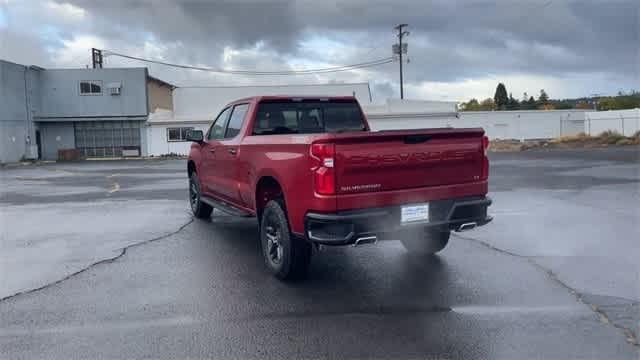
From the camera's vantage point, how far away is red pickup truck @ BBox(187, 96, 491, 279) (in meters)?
5.14

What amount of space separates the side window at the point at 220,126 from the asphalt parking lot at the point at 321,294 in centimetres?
145

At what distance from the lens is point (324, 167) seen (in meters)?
5.11

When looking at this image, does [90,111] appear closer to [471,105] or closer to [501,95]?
[501,95]

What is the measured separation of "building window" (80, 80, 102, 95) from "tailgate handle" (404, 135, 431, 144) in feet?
127

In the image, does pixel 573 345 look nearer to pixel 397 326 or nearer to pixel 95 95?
pixel 397 326

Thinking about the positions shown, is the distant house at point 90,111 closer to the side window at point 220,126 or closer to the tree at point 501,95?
the side window at point 220,126

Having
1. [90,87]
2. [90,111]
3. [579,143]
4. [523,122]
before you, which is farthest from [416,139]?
[523,122]

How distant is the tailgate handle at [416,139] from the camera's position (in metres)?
5.44

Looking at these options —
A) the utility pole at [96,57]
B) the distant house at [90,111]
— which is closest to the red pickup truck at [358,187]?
the distant house at [90,111]

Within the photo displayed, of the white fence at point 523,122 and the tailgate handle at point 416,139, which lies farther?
the white fence at point 523,122

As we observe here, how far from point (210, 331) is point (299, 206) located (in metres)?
1.45

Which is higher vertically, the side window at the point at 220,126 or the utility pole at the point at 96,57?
the utility pole at the point at 96,57

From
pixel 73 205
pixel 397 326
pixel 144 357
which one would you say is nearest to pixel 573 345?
pixel 397 326

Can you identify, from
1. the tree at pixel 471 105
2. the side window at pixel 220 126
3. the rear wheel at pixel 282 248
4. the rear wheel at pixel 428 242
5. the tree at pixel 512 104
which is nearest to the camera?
the rear wheel at pixel 282 248
